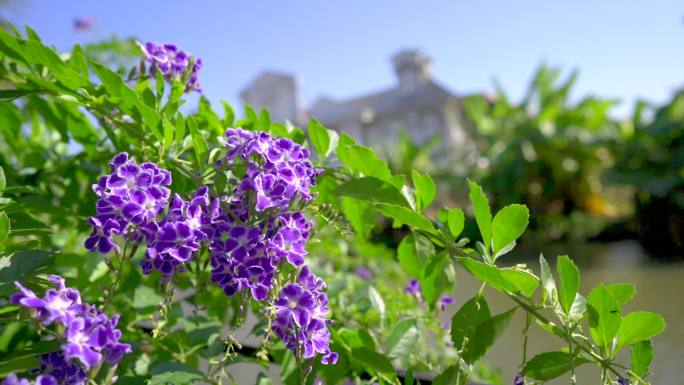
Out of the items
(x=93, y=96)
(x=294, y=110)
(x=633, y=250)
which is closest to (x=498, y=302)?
(x=93, y=96)

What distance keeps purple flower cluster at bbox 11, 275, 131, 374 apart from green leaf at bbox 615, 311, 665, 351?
0.46 m

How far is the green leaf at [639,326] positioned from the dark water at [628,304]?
1.69 feet

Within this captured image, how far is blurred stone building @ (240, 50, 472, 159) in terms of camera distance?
11.5 m

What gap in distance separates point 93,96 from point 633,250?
4.48 metres

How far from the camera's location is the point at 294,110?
13.7 m

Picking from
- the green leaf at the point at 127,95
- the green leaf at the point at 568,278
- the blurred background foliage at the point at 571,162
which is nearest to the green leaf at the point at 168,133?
the green leaf at the point at 127,95

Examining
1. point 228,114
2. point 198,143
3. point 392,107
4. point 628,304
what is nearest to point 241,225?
point 198,143

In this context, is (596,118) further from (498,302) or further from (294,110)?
(294,110)

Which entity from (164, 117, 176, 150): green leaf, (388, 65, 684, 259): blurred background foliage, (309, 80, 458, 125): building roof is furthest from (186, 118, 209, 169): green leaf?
(309, 80, 458, 125): building roof

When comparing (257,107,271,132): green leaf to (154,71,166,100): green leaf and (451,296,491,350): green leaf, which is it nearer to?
(154,71,166,100): green leaf

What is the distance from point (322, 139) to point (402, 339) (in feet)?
0.98

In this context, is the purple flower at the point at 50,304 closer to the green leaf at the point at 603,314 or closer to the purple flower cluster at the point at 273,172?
the purple flower cluster at the point at 273,172

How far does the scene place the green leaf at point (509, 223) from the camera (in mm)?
580

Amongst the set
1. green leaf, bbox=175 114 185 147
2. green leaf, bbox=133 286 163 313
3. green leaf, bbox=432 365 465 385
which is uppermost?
green leaf, bbox=175 114 185 147
